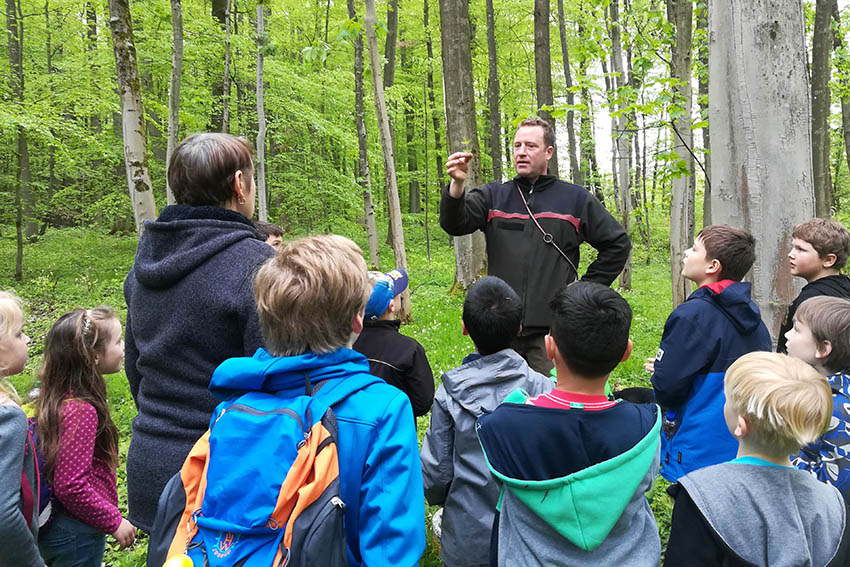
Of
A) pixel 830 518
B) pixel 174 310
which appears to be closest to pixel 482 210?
pixel 174 310

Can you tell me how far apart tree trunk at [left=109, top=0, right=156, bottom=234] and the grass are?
248cm

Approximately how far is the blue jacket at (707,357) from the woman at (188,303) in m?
2.20

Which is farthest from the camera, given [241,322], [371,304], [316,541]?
[371,304]

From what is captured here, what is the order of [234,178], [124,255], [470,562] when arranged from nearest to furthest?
[234,178]
[470,562]
[124,255]

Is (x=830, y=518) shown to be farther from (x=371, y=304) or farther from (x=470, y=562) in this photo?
(x=371, y=304)

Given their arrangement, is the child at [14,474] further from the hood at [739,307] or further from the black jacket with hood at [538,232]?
the hood at [739,307]

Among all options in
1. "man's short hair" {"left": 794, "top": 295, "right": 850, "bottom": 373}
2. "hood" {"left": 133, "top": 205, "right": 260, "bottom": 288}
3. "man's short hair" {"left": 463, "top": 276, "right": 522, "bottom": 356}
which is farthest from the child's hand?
"man's short hair" {"left": 794, "top": 295, "right": 850, "bottom": 373}

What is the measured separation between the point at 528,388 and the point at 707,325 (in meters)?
1.09

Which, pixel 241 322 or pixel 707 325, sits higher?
pixel 241 322

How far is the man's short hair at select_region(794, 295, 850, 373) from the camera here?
2.38 m

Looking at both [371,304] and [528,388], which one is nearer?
[528,388]

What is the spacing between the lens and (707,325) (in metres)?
2.85

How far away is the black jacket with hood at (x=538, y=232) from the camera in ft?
12.1

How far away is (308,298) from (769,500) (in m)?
1.57
